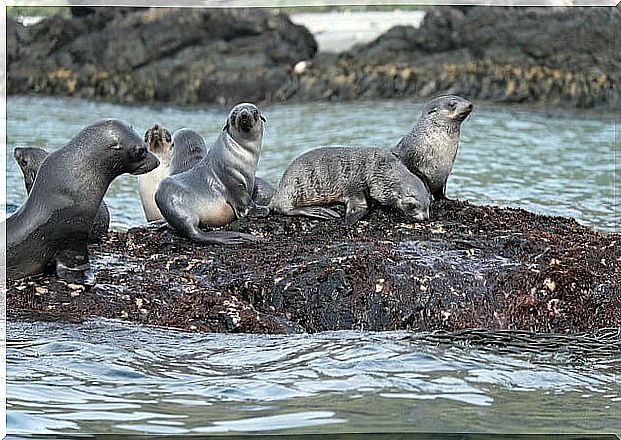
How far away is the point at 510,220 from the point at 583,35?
37.8 ft

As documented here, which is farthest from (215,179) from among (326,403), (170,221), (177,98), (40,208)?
(177,98)

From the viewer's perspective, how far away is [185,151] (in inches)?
288

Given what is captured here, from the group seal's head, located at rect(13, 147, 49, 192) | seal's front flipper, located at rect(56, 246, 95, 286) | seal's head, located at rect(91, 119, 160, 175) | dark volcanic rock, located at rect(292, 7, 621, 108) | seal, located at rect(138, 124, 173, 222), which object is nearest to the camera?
seal's front flipper, located at rect(56, 246, 95, 286)

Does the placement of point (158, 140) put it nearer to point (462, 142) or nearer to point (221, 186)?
point (221, 186)

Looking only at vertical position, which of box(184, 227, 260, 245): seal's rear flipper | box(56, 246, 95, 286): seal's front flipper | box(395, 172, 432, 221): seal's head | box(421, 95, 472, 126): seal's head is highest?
box(421, 95, 472, 126): seal's head

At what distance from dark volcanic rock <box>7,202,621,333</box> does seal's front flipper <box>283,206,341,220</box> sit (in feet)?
1.48

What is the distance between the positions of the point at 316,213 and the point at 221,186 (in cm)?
56

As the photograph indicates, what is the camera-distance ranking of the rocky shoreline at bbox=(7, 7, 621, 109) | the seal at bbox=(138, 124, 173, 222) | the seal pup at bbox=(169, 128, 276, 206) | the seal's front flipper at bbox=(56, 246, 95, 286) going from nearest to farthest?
the seal's front flipper at bbox=(56, 246, 95, 286) < the seal pup at bbox=(169, 128, 276, 206) < the seal at bbox=(138, 124, 173, 222) < the rocky shoreline at bbox=(7, 7, 621, 109)

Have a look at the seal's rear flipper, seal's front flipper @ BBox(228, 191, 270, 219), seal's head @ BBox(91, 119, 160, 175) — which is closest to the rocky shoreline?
seal's front flipper @ BBox(228, 191, 270, 219)

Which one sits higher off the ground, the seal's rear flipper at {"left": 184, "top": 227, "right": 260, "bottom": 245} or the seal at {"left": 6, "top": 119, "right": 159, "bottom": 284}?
the seal at {"left": 6, "top": 119, "right": 159, "bottom": 284}

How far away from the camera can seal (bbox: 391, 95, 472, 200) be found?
22.5ft

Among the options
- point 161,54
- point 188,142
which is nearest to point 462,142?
point 161,54

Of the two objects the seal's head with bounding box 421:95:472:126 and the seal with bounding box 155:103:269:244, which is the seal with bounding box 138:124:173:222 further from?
the seal's head with bounding box 421:95:472:126

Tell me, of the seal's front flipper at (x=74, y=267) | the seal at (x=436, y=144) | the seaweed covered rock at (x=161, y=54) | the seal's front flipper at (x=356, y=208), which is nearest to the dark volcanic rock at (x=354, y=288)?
the seal's front flipper at (x=74, y=267)
